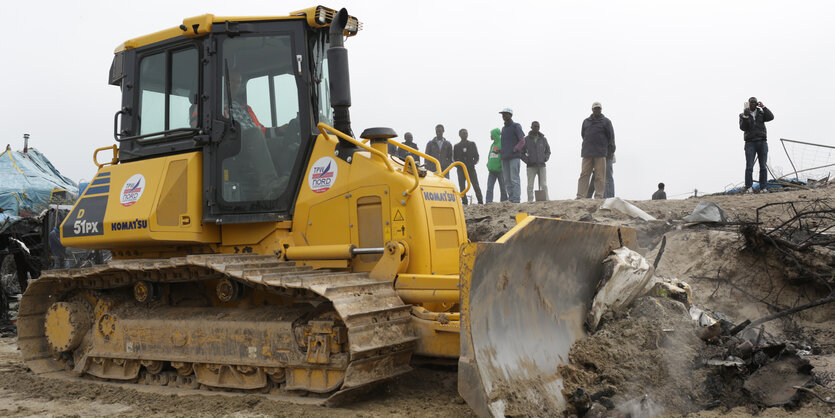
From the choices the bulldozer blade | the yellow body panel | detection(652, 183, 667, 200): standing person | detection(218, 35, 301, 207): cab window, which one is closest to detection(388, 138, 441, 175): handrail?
detection(218, 35, 301, 207): cab window

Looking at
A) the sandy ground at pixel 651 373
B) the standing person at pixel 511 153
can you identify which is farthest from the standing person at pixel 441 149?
the sandy ground at pixel 651 373

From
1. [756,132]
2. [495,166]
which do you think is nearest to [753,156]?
[756,132]

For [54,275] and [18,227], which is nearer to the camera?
[54,275]

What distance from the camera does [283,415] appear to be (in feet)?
16.3

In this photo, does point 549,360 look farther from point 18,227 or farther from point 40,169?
point 40,169

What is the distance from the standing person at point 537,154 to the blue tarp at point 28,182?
13.1m

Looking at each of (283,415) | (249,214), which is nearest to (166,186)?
(249,214)

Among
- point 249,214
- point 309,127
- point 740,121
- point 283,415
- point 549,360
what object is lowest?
point 283,415

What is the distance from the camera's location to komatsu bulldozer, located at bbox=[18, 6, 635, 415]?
16.5 feet

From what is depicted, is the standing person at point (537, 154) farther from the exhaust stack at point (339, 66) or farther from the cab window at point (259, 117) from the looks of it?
the exhaust stack at point (339, 66)

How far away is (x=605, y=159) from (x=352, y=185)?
7.31m

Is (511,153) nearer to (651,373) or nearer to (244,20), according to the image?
(244,20)

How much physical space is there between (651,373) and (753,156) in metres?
8.24

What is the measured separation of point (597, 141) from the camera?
11781mm
